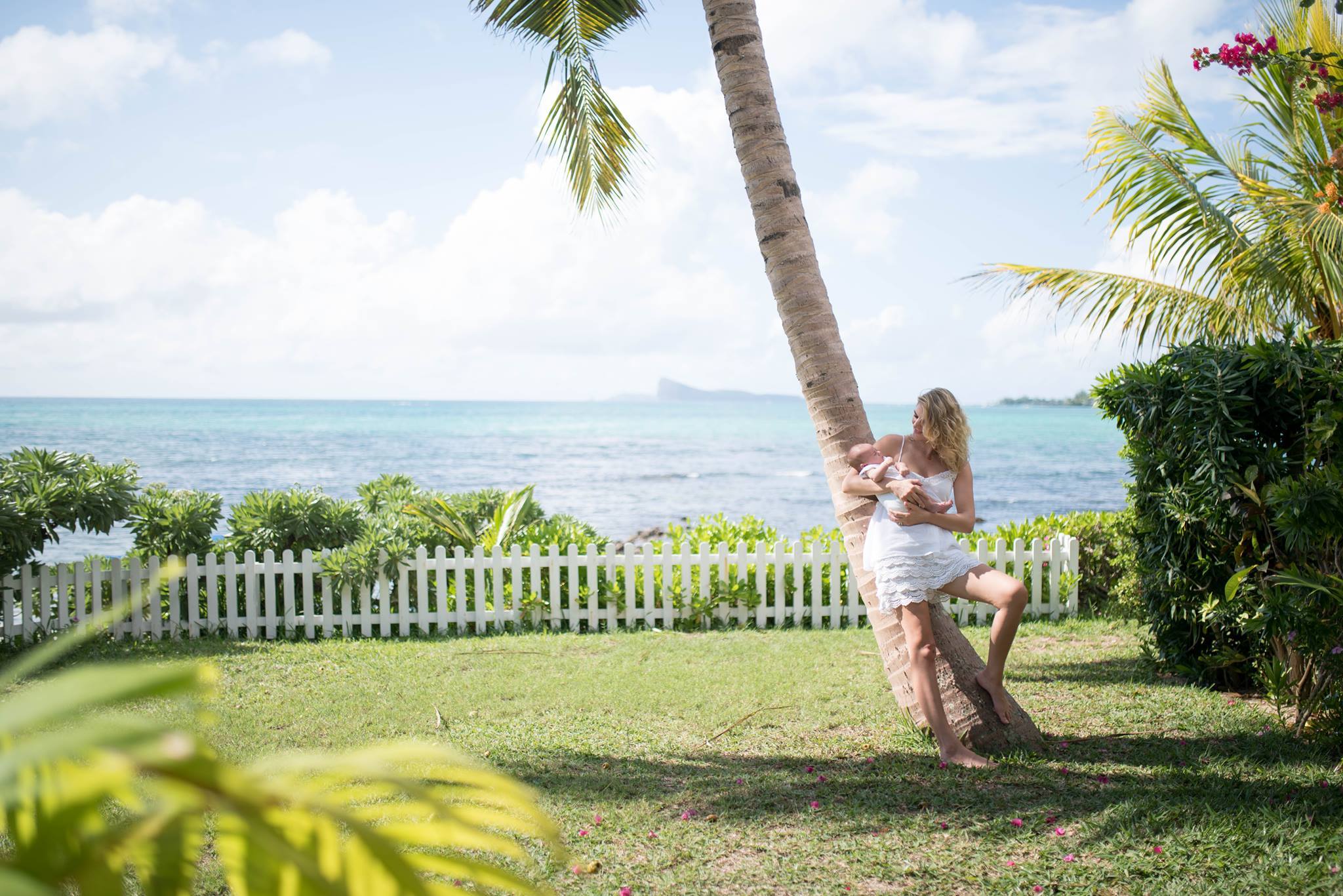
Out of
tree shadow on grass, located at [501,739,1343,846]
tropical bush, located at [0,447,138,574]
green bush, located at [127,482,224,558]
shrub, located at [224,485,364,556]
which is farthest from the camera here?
shrub, located at [224,485,364,556]

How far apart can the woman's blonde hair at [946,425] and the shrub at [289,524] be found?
674 centimetres

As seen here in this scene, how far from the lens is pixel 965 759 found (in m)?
5.00

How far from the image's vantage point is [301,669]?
755 centimetres

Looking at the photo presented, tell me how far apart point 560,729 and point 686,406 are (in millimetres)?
163714

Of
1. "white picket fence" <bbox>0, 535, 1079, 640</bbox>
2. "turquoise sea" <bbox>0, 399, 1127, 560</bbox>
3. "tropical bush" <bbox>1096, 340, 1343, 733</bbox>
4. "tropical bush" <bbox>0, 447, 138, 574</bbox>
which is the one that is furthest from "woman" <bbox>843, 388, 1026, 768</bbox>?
"turquoise sea" <bbox>0, 399, 1127, 560</bbox>

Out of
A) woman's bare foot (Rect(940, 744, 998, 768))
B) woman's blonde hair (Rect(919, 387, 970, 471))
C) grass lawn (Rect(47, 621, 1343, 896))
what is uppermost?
woman's blonde hair (Rect(919, 387, 970, 471))

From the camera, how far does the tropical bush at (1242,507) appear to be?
496 cm

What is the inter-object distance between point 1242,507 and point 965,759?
98.8 inches

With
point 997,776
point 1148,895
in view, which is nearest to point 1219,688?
point 997,776

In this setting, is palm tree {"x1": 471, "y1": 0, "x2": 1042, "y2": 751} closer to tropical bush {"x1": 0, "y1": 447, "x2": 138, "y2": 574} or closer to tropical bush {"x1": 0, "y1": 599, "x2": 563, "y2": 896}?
tropical bush {"x1": 0, "y1": 599, "x2": 563, "y2": 896}

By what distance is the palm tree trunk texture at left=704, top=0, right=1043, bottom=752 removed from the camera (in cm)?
562

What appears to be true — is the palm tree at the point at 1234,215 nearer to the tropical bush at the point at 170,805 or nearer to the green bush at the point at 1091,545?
the green bush at the point at 1091,545

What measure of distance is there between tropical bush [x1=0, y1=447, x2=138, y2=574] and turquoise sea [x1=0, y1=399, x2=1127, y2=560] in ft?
53.8

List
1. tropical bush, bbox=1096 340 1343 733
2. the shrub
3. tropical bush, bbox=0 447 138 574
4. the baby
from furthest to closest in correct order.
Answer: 1. the shrub
2. tropical bush, bbox=0 447 138 574
3. the baby
4. tropical bush, bbox=1096 340 1343 733
